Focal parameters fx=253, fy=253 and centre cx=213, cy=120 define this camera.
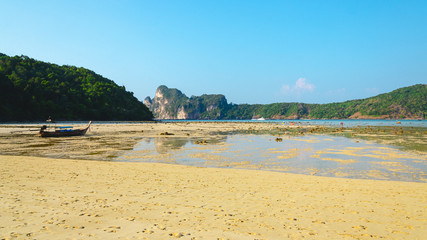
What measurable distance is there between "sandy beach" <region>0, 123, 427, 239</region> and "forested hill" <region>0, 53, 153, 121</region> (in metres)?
93.8

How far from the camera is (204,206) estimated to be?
272 inches

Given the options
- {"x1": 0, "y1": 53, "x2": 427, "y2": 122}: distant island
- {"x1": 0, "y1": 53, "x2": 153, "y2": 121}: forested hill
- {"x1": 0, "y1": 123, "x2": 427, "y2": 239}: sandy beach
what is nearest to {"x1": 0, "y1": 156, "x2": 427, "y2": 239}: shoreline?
{"x1": 0, "y1": 123, "x2": 427, "y2": 239}: sandy beach

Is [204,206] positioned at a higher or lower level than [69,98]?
lower

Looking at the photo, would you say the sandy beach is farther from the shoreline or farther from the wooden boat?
the wooden boat

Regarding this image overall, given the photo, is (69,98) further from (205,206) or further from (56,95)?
(205,206)

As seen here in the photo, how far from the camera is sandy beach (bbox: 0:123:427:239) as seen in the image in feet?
16.9

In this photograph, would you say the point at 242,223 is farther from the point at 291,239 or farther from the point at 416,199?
the point at 416,199

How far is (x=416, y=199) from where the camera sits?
7.64 meters

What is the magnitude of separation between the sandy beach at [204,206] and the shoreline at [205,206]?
0.8 inches

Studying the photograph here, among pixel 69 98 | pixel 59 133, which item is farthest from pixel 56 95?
pixel 59 133

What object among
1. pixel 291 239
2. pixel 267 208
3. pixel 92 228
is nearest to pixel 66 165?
pixel 92 228

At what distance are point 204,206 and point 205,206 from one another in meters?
0.03

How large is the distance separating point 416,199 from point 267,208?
4781 millimetres

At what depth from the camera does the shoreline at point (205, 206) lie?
203 inches
